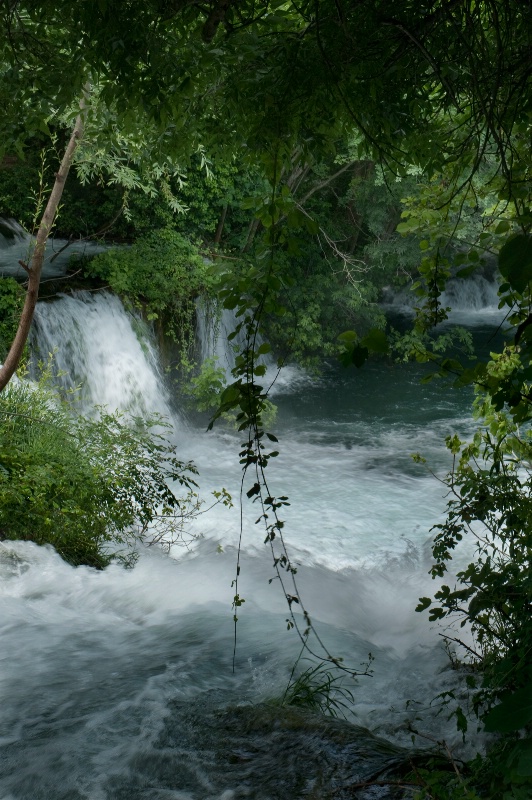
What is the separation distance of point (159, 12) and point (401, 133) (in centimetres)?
92

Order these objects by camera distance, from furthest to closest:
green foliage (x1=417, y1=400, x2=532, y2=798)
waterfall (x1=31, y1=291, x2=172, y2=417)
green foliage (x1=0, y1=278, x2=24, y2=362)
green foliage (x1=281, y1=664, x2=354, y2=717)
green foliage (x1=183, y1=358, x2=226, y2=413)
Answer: green foliage (x1=183, y1=358, x2=226, y2=413) → waterfall (x1=31, y1=291, x2=172, y2=417) → green foliage (x1=0, y1=278, x2=24, y2=362) → green foliage (x1=281, y1=664, x2=354, y2=717) → green foliage (x1=417, y1=400, x2=532, y2=798)

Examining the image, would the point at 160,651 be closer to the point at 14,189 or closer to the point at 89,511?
the point at 89,511

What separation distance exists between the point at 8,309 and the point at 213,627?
4.91m

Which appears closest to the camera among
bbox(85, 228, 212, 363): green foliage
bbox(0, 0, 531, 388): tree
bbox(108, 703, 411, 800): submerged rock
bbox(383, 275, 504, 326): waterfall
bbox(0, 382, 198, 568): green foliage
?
bbox(0, 0, 531, 388): tree

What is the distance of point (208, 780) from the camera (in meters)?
2.98

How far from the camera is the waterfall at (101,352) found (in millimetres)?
9344

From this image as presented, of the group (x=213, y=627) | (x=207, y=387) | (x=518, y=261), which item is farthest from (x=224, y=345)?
(x=518, y=261)

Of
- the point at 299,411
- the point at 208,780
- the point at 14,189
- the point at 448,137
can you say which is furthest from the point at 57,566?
the point at 14,189

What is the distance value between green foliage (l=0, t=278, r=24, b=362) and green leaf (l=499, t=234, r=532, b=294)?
755 cm

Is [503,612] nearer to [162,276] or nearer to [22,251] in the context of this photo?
→ [162,276]

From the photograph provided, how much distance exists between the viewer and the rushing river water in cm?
312

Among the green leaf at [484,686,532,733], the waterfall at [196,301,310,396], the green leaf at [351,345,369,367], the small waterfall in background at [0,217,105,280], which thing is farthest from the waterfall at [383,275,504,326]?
the green leaf at [484,686,532,733]

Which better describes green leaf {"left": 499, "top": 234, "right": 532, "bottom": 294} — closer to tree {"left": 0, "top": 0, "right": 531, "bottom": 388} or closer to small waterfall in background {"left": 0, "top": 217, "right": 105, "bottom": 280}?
tree {"left": 0, "top": 0, "right": 531, "bottom": 388}

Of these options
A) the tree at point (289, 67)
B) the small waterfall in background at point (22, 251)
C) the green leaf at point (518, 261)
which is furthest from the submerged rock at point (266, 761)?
the small waterfall in background at point (22, 251)
